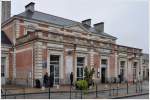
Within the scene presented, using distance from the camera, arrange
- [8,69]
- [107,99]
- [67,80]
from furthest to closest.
Result: [8,69], [67,80], [107,99]

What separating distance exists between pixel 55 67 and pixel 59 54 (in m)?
1.25

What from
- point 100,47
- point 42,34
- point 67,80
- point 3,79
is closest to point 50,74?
point 67,80

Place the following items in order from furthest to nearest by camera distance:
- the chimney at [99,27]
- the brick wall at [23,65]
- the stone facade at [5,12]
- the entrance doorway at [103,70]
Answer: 1. the chimney at [99,27]
2. the stone facade at [5,12]
3. the entrance doorway at [103,70]
4. the brick wall at [23,65]

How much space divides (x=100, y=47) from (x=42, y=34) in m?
7.94

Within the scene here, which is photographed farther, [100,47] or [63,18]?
[63,18]

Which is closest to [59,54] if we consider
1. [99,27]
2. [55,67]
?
[55,67]

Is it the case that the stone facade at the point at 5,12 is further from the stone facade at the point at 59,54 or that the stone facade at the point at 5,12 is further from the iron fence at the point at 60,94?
the iron fence at the point at 60,94

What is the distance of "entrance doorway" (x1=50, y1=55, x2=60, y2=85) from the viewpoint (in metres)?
23.4

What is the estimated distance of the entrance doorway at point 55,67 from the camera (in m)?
23.4

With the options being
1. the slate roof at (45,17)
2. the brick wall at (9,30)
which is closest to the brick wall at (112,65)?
the slate roof at (45,17)

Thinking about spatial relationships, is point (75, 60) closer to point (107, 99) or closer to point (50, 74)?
point (50, 74)

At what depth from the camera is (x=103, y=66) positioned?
28.8 metres

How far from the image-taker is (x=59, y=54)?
77.5 feet

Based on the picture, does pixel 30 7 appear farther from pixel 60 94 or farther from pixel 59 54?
pixel 60 94
